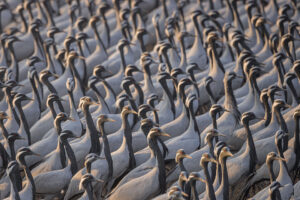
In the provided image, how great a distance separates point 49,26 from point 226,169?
375 inches

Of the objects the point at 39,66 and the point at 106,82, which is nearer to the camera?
the point at 106,82

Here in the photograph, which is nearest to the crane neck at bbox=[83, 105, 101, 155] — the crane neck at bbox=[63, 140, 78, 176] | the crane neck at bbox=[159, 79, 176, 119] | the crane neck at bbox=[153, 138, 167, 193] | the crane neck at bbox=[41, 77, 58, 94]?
the crane neck at bbox=[63, 140, 78, 176]

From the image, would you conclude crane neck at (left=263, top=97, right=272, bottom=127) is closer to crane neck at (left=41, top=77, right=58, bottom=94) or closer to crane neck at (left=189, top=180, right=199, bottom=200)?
crane neck at (left=189, top=180, right=199, bottom=200)

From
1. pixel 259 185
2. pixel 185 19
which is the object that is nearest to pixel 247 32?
pixel 185 19

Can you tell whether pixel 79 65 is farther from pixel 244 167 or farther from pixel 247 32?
pixel 244 167

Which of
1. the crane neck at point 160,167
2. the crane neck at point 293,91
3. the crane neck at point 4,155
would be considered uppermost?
the crane neck at point 4,155

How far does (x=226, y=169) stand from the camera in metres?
10.2

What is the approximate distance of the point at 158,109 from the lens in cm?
1319

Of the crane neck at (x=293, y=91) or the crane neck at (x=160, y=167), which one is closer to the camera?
the crane neck at (x=160, y=167)

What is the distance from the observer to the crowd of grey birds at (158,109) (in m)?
10.7

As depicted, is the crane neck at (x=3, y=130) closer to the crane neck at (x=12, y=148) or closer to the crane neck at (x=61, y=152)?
the crane neck at (x=12, y=148)

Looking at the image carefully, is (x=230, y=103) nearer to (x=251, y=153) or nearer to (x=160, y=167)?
(x=251, y=153)

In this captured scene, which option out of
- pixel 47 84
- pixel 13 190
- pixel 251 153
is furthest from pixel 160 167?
pixel 47 84

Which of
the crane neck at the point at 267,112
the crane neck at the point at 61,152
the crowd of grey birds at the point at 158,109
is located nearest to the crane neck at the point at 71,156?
the crowd of grey birds at the point at 158,109
